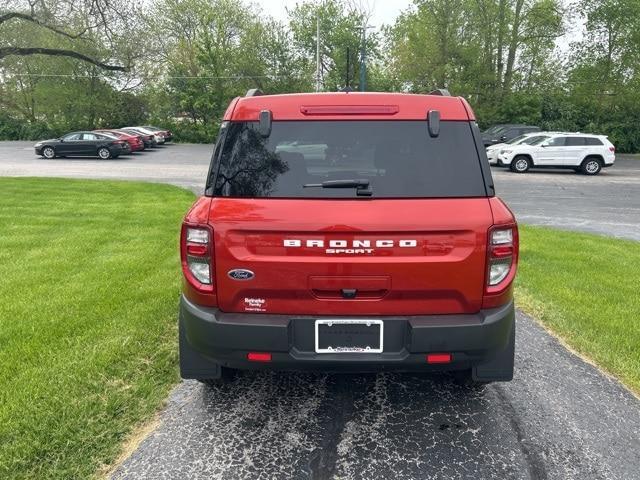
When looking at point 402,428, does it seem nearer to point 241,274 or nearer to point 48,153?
point 241,274

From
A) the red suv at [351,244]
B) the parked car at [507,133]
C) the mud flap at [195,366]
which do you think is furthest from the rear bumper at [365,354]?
the parked car at [507,133]

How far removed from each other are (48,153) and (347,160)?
29.0 meters

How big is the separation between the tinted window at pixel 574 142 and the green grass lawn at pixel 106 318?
544 inches

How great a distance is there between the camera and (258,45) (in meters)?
40.6

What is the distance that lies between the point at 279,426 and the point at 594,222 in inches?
406

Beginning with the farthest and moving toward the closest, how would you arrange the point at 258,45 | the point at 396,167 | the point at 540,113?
1. the point at 258,45
2. the point at 540,113
3. the point at 396,167

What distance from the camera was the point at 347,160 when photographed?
2.86m

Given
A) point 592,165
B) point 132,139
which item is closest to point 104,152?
point 132,139

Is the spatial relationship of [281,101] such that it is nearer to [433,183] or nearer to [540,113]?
[433,183]

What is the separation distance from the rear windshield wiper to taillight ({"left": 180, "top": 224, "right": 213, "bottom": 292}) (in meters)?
0.59

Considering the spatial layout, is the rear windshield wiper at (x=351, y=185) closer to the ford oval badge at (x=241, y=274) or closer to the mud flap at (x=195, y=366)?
the ford oval badge at (x=241, y=274)

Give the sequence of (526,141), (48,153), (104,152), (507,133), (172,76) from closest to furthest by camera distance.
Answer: (526,141) → (507,133) → (104,152) → (48,153) → (172,76)

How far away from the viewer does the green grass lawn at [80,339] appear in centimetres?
276

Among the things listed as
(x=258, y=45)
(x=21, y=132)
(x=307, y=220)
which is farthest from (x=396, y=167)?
(x=21, y=132)
